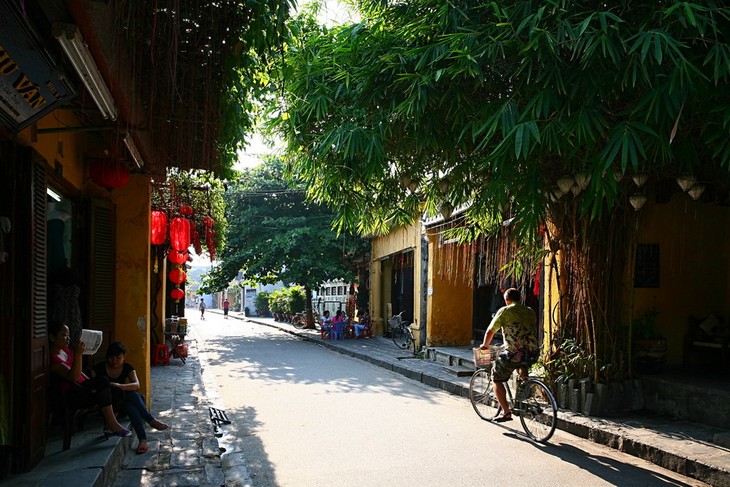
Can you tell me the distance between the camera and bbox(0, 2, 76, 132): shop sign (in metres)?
3.41

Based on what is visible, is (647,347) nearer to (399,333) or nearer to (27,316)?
(27,316)

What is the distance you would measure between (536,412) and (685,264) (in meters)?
4.28

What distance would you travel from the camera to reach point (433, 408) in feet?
30.8

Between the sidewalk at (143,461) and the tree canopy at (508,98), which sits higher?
the tree canopy at (508,98)

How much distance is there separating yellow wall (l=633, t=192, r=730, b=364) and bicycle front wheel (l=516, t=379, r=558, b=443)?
3.06m

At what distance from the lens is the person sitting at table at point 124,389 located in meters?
6.29

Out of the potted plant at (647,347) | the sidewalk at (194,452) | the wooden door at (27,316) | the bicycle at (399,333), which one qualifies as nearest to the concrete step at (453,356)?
the bicycle at (399,333)

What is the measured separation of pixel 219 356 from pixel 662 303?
40.1ft

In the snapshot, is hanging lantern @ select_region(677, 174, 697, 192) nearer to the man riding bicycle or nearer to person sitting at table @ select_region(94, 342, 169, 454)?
the man riding bicycle

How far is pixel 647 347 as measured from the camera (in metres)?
8.81

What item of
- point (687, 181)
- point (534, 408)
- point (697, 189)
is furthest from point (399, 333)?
point (687, 181)

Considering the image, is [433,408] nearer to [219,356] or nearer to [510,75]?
[510,75]

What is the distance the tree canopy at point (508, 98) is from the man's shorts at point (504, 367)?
2106mm

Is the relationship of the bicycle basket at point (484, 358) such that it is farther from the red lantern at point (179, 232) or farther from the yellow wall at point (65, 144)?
the red lantern at point (179, 232)
